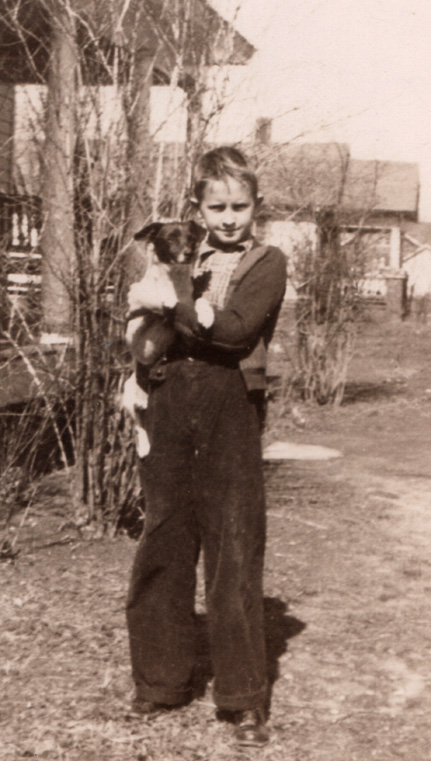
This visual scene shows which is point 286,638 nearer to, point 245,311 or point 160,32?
point 245,311

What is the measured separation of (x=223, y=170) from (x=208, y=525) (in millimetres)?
1129

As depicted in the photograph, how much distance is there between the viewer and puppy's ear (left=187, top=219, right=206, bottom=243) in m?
3.46

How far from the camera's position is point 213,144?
18.1 ft

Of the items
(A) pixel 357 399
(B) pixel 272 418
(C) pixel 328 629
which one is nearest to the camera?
(C) pixel 328 629

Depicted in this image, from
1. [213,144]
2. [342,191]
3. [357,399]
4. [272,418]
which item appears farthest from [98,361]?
[357,399]

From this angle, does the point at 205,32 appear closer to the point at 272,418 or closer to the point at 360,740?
the point at 360,740

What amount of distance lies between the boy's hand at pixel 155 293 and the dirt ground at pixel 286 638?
4.59 feet

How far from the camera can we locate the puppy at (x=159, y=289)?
3328 millimetres

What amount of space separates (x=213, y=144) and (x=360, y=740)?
10.4 ft

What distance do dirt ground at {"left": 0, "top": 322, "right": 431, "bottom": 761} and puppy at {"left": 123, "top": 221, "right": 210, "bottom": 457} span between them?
95 cm

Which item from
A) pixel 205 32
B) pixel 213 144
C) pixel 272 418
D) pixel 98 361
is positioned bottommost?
pixel 272 418

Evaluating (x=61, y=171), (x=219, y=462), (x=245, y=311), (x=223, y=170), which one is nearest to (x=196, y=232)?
(x=223, y=170)

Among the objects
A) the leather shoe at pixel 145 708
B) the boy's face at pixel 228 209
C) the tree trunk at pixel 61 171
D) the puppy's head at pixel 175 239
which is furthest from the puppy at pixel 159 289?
the tree trunk at pixel 61 171

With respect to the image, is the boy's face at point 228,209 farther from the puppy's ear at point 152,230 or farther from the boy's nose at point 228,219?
the puppy's ear at point 152,230
